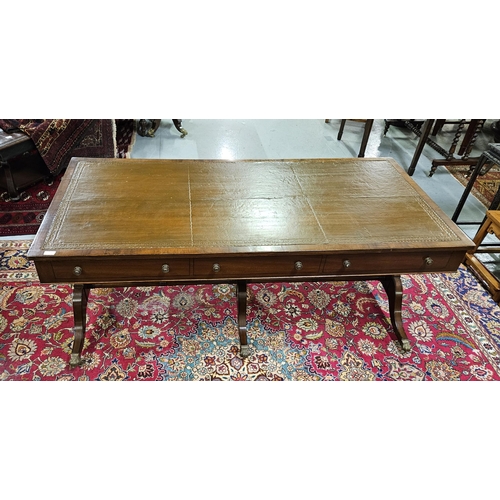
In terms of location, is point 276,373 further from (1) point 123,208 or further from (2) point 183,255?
(1) point 123,208

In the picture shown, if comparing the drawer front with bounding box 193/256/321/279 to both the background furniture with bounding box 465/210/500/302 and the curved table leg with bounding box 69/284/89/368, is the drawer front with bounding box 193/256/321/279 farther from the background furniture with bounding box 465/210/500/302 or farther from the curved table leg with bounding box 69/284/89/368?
the background furniture with bounding box 465/210/500/302

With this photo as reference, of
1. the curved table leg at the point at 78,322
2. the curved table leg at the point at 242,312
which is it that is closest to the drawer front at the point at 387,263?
the curved table leg at the point at 242,312

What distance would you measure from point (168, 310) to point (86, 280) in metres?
0.67

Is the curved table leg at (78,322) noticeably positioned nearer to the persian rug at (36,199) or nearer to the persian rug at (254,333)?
the persian rug at (254,333)

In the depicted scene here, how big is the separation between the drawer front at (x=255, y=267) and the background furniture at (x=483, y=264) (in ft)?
4.57

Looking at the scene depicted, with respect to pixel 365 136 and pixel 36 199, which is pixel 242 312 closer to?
pixel 36 199

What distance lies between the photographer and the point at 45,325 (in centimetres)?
223

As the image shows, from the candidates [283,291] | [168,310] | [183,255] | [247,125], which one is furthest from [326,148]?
[183,255]

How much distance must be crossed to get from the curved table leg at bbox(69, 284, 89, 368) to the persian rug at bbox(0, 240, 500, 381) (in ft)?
0.16

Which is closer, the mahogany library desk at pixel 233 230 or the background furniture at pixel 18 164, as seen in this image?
the mahogany library desk at pixel 233 230

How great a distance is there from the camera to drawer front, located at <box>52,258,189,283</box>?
1.74m

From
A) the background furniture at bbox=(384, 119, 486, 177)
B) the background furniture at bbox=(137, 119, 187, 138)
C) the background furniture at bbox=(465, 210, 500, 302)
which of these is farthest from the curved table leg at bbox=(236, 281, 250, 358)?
the background furniture at bbox=(137, 119, 187, 138)

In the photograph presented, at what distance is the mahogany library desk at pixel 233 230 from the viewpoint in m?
1.77

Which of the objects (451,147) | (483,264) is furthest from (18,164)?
(451,147)
